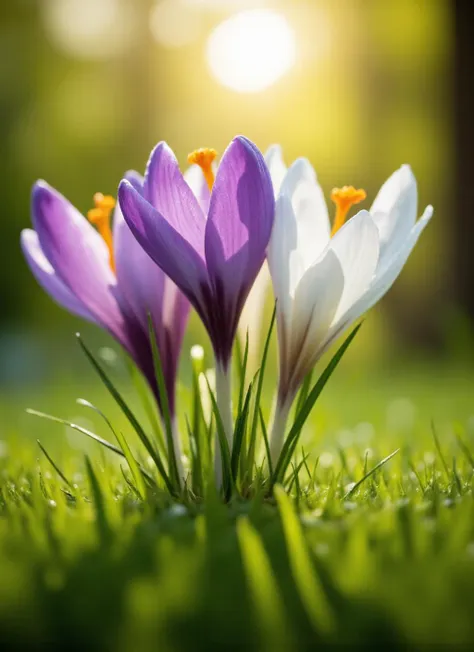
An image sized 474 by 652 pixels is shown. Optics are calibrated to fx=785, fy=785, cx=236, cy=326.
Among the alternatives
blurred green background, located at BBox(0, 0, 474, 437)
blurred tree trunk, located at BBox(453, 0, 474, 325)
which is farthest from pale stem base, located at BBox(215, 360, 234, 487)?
blurred green background, located at BBox(0, 0, 474, 437)

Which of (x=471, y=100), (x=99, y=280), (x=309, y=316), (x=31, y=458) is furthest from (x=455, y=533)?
(x=471, y=100)

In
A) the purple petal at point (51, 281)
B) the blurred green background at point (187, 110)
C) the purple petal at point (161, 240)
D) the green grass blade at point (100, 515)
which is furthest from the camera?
the blurred green background at point (187, 110)

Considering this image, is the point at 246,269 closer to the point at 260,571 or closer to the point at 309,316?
the point at 309,316

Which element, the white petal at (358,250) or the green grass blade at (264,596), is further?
the white petal at (358,250)

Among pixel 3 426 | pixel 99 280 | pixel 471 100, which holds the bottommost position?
pixel 99 280

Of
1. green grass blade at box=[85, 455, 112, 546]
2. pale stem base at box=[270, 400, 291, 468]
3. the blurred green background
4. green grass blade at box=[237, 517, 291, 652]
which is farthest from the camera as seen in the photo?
the blurred green background

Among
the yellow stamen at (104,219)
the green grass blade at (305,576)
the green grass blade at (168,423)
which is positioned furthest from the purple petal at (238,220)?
the green grass blade at (305,576)

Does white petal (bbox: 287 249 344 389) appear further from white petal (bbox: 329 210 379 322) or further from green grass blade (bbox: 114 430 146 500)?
green grass blade (bbox: 114 430 146 500)

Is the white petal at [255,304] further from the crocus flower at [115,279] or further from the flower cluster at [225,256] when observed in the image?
the crocus flower at [115,279]
